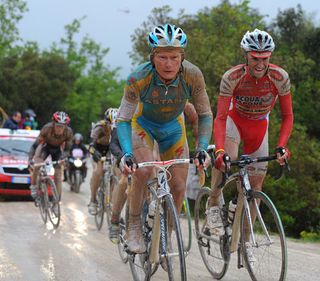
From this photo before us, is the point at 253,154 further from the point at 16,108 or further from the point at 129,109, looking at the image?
the point at 16,108

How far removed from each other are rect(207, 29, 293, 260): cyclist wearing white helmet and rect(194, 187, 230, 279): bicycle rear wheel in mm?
218

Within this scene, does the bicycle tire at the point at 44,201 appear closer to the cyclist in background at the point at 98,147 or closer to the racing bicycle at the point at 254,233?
the cyclist in background at the point at 98,147

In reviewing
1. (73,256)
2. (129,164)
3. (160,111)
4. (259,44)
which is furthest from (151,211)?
(73,256)

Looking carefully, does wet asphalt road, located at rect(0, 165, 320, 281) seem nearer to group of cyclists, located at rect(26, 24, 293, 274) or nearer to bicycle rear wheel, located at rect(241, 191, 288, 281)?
bicycle rear wheel, located at rect(241, 191, 288, 281)

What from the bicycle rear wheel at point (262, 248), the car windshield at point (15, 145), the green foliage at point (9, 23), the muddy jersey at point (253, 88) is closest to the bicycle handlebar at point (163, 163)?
the bicycle rear wheel at point (262, 248)

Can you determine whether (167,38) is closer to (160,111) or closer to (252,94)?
(160,111)

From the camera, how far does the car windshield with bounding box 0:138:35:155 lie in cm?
1773

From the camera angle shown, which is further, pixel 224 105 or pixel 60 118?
pixel 60 118

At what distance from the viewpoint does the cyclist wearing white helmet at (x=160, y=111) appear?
18.7ft

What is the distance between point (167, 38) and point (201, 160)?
3.73 feet

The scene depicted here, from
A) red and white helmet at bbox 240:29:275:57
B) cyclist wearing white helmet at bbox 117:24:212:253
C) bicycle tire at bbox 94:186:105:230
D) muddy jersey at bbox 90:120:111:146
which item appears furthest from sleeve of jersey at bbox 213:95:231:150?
bicycle tire at bbox 94:186:105:230

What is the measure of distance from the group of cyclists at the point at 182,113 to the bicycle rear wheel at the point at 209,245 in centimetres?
21

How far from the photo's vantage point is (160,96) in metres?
5.96

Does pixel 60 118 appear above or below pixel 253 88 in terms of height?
below
